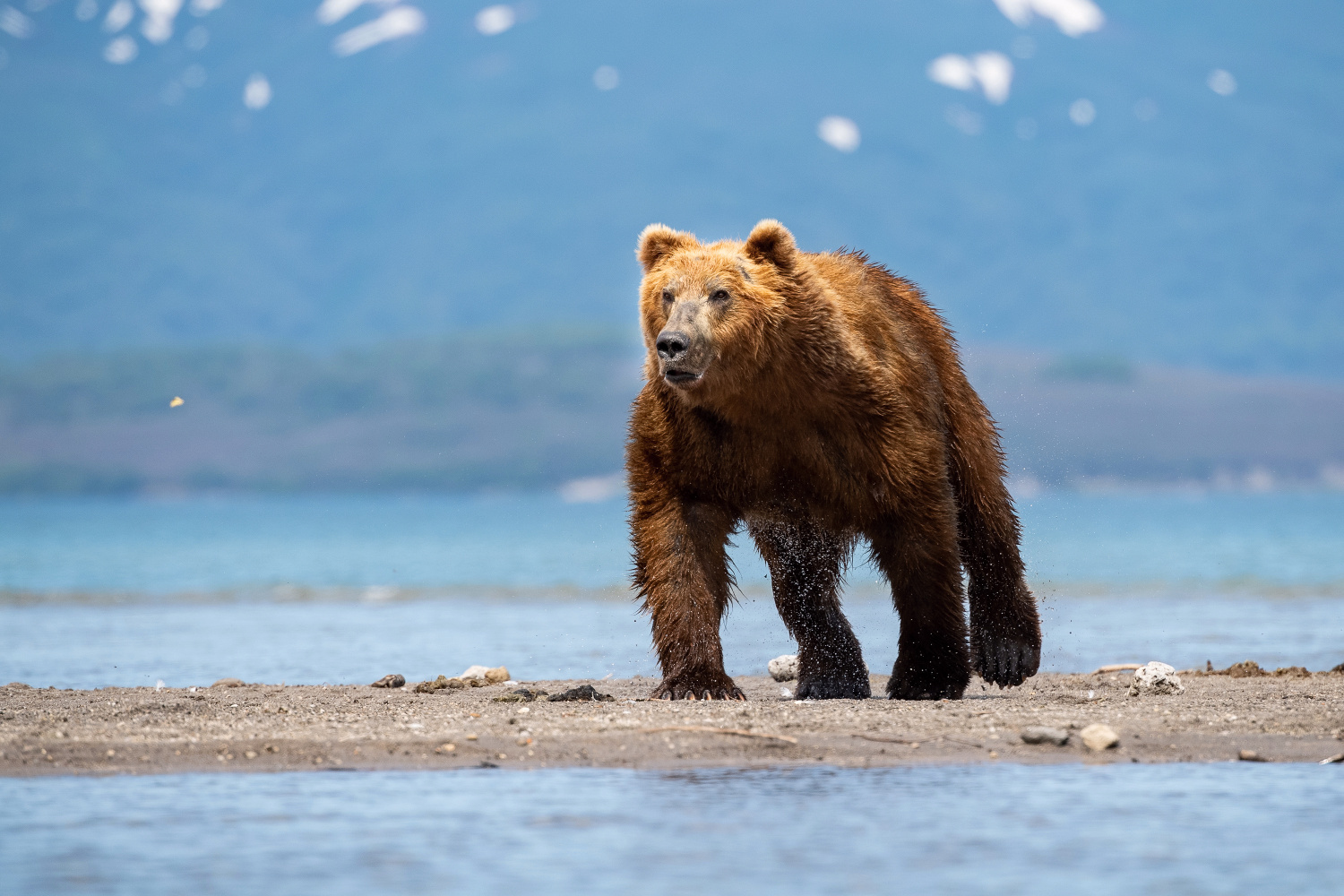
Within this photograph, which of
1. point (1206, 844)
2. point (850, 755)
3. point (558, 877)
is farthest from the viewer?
point (850, 755)

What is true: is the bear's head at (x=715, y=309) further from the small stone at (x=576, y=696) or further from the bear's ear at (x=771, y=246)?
the small stone at (x=576, y=696)

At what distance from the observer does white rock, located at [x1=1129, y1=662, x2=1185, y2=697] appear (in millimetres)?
9273

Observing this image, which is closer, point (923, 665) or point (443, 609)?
point (923, 665)

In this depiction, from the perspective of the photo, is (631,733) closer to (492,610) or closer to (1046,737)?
(1046,737)

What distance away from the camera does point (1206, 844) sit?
17.5 feet

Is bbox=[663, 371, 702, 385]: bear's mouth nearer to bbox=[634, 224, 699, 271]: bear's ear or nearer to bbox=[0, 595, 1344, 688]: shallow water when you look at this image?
bbox=[634, 224, 699, 271]: bear's ear

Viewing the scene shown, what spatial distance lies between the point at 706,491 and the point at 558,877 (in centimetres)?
361

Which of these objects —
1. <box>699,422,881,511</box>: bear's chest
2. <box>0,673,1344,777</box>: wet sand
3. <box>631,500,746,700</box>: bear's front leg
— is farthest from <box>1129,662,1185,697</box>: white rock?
<box>631,500,746,700</box>: bear's front leg

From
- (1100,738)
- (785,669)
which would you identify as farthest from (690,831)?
(785,669)

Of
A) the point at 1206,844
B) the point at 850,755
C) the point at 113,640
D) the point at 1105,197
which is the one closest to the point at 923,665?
the point at 850,755

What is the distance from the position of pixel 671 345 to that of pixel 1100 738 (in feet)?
8.15

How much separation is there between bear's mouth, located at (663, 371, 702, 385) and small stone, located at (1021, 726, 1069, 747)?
2165mm

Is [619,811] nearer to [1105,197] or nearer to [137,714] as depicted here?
[137,714]

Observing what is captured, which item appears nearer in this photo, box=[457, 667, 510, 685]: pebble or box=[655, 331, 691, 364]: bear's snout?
box=[655, 331, 691, 364]: bear's snout
